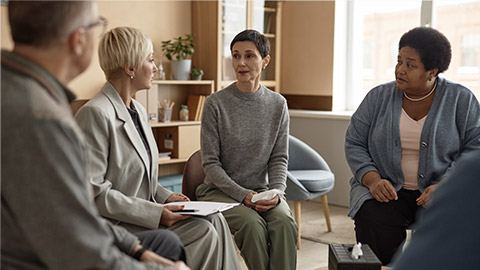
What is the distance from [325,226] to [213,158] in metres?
1.82

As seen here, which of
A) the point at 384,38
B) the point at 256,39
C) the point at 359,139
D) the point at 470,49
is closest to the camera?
the point at 256,39

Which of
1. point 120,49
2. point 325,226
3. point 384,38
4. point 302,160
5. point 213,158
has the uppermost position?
point 384,38

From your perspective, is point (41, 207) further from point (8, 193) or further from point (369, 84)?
point (369, 84)

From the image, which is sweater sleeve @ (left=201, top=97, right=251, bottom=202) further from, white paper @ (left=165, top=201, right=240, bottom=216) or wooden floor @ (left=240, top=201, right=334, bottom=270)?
wooden floor @ (left=240, top=201, right=334, bottom=270)

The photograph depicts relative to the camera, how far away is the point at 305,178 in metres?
3.53

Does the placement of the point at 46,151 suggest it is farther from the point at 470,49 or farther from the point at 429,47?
the point at 470,49

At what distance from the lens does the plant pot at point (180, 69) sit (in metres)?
4.50

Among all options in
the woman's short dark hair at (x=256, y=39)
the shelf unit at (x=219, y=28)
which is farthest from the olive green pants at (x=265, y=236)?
the shelf unit at (x=219, y=28)

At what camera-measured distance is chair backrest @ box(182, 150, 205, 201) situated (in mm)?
2713

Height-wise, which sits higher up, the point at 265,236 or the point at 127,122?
the point at 127,122

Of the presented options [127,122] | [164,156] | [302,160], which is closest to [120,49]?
[127,122]

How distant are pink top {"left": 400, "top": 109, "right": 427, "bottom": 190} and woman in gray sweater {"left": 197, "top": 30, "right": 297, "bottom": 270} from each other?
0.59 m

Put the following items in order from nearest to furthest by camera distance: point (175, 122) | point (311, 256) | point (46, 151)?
point (46, 151) < point (311, 256) < point (175, 122)

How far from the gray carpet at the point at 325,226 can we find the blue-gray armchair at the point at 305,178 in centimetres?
10
